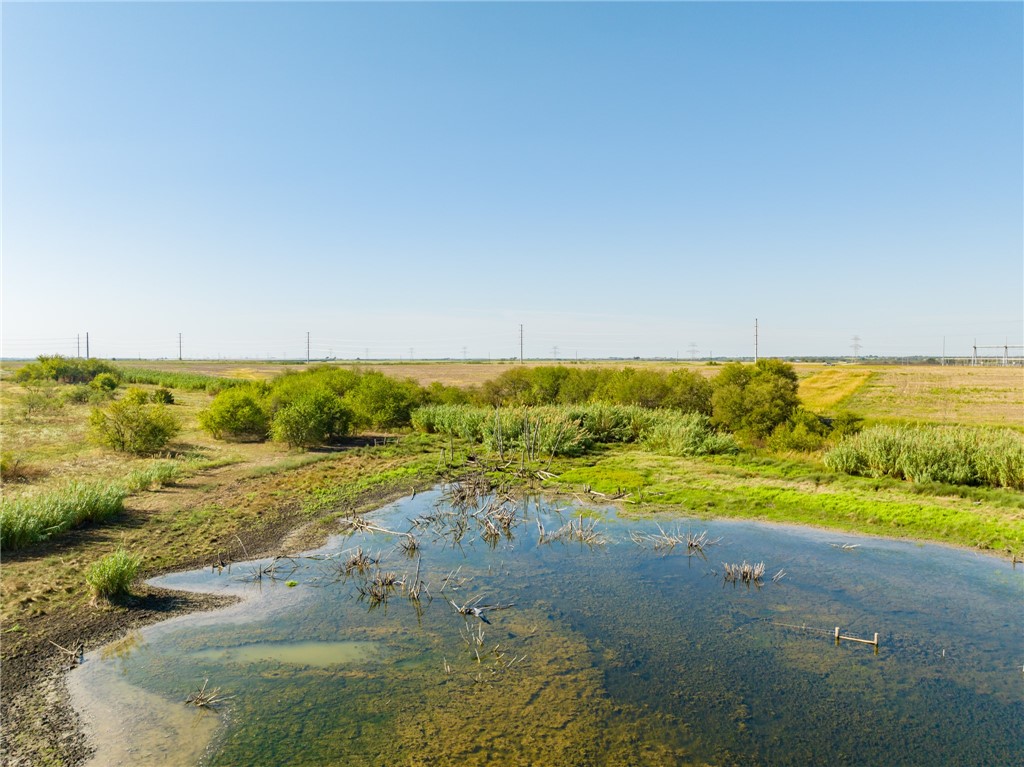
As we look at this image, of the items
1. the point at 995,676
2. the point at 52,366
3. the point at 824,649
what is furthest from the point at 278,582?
the point at 52,366

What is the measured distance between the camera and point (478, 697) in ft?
20.5

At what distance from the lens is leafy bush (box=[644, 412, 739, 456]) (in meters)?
20.2

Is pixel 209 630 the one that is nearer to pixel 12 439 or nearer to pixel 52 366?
pixel 12 439

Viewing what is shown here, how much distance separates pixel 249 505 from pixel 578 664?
9233mm

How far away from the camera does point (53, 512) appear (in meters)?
10.4

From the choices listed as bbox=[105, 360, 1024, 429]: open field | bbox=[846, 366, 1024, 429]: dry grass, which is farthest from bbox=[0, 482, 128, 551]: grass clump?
bbox=[846, 366, 1024, 429]: dry grass

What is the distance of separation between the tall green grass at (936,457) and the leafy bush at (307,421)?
1658 centimetres

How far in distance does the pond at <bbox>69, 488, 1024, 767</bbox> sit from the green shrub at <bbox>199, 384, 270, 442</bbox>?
529 inches

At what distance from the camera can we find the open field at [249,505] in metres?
6.99

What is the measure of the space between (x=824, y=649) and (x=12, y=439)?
24.4 m

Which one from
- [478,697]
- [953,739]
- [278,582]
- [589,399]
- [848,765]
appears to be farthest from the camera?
[589,399]

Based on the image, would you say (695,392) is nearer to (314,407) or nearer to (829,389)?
(314,407)

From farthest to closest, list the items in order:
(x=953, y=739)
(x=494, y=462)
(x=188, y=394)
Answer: (x=188, y=394)
(x=494, y=462)
(x=953, y=739)

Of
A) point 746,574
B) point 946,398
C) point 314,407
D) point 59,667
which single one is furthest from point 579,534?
point 946,398
